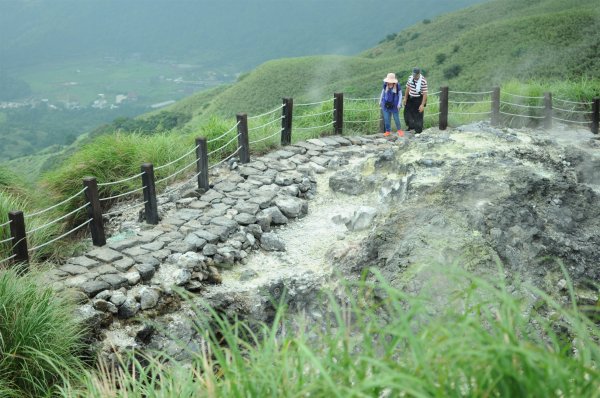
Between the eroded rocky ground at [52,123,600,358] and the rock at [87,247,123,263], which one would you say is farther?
the rock at [87,247,123,263]

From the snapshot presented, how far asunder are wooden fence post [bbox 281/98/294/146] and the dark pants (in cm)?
231

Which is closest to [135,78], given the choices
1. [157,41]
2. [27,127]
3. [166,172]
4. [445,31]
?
[157,41]

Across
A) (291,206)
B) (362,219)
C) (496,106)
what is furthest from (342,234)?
(496,106)

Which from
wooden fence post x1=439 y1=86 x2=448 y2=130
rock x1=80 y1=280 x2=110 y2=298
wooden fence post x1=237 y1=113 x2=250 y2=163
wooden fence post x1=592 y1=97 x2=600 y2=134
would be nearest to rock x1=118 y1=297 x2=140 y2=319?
rock x1=80 y1=280 x2=110 y2=298

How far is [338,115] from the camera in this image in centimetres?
1168

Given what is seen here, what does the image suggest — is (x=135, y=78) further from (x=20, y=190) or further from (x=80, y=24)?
(x=20, y=190)

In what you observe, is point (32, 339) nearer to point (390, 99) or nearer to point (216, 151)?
point (216, 151)

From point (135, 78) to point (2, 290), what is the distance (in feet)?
527

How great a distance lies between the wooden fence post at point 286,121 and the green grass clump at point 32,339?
6041 millimetres

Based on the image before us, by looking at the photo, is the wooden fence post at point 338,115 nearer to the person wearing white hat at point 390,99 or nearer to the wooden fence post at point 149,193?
the person wearing white hat at point 390,99

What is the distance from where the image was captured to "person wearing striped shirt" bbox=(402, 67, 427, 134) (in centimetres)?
1134

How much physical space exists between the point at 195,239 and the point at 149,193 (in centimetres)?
86

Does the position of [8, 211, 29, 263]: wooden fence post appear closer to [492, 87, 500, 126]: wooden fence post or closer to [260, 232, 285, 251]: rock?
[260, 232, 285, 251]: rock

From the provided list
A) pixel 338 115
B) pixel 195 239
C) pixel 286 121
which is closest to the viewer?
pixel 195 239
